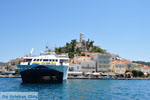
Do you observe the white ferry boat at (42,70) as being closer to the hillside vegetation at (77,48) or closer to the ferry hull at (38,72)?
the ferry hull at (38,72)

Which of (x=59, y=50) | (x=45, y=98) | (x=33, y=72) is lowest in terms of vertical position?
(x=45, y=98)

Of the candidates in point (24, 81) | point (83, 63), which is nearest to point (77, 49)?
point (83, 63)

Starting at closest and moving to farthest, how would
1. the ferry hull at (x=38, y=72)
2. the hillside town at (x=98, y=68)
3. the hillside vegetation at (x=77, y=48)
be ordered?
1. the ferry hull at (x=38, y=72)
2. the hillside town at (x=98, y=68)
3. the hillside vegetation at (x=77, y=48)

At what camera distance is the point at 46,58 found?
5609 cm

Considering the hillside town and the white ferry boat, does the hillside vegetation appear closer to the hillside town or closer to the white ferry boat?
the hillside town

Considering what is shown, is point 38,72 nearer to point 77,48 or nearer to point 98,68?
point 98,68

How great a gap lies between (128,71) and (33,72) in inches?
2857

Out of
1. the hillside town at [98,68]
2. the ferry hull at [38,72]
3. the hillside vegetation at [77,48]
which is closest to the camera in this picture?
the ferry hull at [38,72]

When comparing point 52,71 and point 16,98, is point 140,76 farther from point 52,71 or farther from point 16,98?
point 16,98

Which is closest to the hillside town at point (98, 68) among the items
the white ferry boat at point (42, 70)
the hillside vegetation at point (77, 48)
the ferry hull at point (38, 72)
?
the hillside vegetation at point (77, 48)

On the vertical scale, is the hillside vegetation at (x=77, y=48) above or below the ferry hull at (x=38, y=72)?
above

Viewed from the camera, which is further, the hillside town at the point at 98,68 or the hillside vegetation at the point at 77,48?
the hillside vegetation at the point at 77,48

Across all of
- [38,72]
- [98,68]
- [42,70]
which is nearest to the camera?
[42,70]

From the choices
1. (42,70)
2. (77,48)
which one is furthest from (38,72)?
(77,48)
